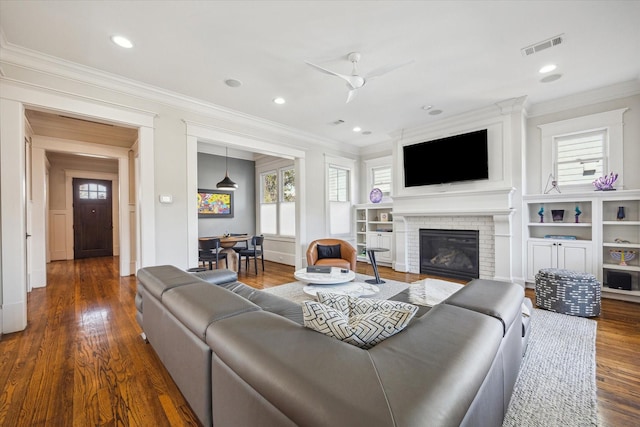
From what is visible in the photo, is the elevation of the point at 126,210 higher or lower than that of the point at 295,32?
lower

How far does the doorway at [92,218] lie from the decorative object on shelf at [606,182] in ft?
35.8

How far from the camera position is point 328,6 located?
2268 millimetres

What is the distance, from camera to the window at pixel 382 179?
658cm

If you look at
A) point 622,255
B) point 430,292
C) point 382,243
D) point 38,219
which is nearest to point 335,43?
point 430,292

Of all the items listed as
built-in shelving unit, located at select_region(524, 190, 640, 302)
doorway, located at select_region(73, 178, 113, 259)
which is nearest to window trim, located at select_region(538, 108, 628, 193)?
built-in shelving unit, located at select_region(524, 190, 640, 302)

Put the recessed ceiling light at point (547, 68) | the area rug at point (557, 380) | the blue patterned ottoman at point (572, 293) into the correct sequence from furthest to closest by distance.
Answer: the recessed ceiling light at point (547, 68) → the blue patterned ottoman at point (572, 293) → the area rug at point (557, 380)

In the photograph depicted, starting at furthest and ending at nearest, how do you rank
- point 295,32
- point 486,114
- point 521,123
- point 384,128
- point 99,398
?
point 384,128
point 486,114
point 521,123
point 295,32
point 99,398

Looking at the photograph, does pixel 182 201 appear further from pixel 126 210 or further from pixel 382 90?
pixel 382 90

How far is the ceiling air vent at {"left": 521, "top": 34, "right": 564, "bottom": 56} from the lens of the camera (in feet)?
8.89

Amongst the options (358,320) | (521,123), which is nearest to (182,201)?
(358,320)

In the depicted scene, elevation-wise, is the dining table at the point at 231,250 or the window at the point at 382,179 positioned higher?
the window at the point at 382,179

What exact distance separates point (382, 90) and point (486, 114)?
6.65 ft

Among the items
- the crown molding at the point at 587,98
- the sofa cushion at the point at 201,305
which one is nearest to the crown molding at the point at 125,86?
the sofa cushion at the point at 201,305

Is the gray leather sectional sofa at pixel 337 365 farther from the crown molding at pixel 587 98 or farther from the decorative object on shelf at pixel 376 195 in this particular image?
the decorative object on shelf at pixel 376 195
